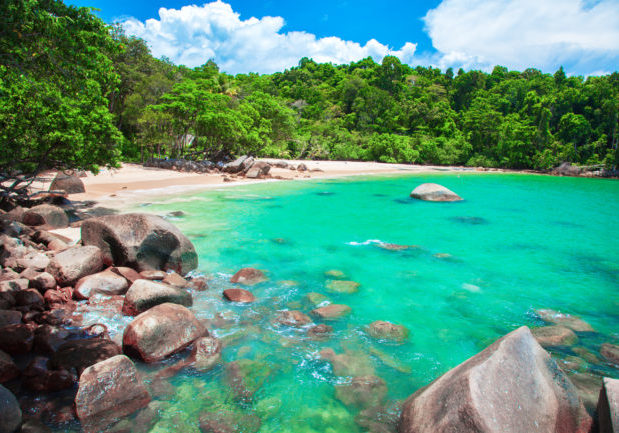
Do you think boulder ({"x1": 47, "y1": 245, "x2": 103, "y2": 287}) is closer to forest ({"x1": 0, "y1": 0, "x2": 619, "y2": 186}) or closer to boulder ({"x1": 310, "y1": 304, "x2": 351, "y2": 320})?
forest ({"x1": 0, "y1": 0, "x2": 619, "y2": 186})

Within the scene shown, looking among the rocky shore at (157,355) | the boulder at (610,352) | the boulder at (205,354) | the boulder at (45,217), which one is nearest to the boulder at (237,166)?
the boulder at (45,217)

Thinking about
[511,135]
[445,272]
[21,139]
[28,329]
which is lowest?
[445,272]

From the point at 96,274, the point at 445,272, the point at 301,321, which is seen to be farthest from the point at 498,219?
the point at 96,274

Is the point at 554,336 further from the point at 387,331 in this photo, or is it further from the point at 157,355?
the point at 157,355

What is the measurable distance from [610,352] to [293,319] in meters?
5.71

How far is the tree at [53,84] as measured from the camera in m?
5.84

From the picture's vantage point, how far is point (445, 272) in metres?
10.7

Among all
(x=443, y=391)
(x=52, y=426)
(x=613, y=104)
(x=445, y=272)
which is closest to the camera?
(x=443, y=391)

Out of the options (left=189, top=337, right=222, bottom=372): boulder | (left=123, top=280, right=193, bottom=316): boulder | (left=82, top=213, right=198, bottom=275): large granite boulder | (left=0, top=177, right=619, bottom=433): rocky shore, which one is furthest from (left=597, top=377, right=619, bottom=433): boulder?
(left=82, top=213, right=198, bottom=275): large granite boulder

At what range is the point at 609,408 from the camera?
3543 mm

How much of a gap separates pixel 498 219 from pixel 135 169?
26.5 metres

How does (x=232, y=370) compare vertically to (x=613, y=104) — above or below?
below

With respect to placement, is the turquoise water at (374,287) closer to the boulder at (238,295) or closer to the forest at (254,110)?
the boulder at (238,295)

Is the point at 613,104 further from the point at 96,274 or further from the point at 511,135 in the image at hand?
the point at 96,274
